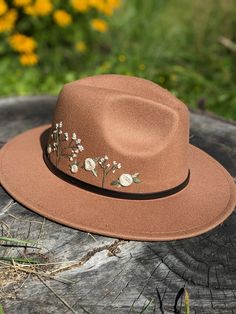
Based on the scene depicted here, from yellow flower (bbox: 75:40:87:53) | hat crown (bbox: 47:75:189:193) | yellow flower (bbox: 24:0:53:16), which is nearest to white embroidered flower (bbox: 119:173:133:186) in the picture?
hat crown (bbox: 47:75:189:193)

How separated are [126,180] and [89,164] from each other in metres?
0.16

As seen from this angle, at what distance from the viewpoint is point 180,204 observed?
208 centimetres

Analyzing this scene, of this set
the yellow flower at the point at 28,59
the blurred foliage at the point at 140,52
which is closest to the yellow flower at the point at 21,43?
the yellow flower at the point at 28,59

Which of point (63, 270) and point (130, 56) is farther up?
point (63, 270)

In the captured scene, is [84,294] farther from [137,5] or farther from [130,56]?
[137,5]

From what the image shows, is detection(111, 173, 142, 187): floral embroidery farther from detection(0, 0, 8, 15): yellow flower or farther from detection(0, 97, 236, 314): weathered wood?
detection(0, 0, 8, 15): yellow flower

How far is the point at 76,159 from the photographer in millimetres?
2057

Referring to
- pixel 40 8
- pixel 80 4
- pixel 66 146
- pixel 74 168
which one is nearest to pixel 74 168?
pixel 74 168

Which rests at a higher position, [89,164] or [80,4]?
[89,164]

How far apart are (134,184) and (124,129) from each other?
0.75 ft

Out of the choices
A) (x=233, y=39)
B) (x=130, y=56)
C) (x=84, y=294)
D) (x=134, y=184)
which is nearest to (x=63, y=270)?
(x=84, y=294)

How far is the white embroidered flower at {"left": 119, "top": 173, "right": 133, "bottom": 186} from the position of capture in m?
2.00

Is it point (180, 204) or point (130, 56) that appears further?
point (130, 56)

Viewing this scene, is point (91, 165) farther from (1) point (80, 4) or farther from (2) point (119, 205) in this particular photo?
(1) point (80, 4)
